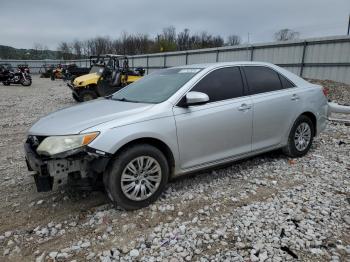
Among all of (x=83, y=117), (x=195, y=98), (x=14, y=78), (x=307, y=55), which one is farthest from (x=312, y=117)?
(x=14, y=78)

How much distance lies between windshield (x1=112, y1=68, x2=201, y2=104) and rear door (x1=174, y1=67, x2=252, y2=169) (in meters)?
0.25

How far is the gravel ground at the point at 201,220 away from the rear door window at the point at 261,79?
Answer: 3.95ft

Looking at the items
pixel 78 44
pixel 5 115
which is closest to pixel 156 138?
pixel 5 115

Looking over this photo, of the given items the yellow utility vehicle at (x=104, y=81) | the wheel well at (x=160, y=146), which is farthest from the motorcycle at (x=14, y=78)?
the wheel well at (x=160, y=146)

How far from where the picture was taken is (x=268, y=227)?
9.50 feet

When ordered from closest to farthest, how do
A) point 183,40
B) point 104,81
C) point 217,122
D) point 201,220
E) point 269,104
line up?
point 201,220 < point 217,122 < point 269,104 < point 104,81 < point 183,40

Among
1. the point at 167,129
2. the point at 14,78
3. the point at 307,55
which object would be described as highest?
the point at 307,55

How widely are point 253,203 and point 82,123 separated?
7.03 ft

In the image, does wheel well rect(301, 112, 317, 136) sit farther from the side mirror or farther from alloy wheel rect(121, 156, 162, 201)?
alloy wheel rect(121, 156, 162, 201)

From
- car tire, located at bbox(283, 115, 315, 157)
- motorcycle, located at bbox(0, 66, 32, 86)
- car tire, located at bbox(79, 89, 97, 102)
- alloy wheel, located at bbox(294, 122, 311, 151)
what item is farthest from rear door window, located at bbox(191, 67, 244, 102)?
motorcycle, located at bbox(0, 66, 32, 86)

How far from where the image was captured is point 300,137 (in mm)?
4750

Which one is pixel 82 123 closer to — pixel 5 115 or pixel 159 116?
pixel 159 116

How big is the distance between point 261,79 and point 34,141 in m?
3.20

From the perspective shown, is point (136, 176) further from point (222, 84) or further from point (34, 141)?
point (222, 84)
